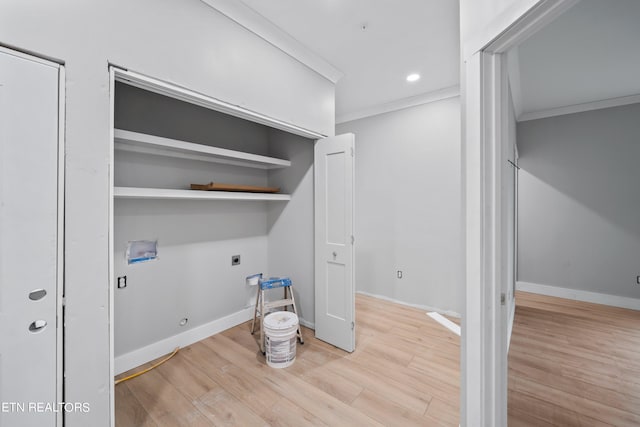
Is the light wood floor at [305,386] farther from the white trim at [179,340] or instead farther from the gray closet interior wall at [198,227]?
the gray closet interior wall at [198,227]

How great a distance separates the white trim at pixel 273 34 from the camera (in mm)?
1740

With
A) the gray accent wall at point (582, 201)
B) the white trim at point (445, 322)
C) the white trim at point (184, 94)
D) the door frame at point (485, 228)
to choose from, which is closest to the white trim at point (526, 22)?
the door frame at point (485, 228)

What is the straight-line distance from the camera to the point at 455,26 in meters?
2.03

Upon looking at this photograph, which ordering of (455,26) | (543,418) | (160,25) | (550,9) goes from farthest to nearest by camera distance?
(455,26)
(543,418)
(160,25)
(550,9)

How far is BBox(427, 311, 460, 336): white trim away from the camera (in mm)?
2832

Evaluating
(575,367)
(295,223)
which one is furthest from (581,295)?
(295,223)

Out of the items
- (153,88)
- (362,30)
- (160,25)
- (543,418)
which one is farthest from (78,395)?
(362,30)

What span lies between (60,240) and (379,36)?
252 cm

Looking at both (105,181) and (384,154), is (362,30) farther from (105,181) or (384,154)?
(105,181)

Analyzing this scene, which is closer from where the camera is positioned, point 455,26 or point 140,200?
point 455,26

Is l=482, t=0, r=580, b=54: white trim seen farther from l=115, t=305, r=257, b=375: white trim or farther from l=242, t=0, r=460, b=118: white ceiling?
l=115, t=305, r=257, b=375: white trim

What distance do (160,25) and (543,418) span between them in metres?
3.37

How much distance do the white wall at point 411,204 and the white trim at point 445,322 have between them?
0.12 meters

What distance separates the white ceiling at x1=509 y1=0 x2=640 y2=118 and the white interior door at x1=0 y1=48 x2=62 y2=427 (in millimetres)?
3223
